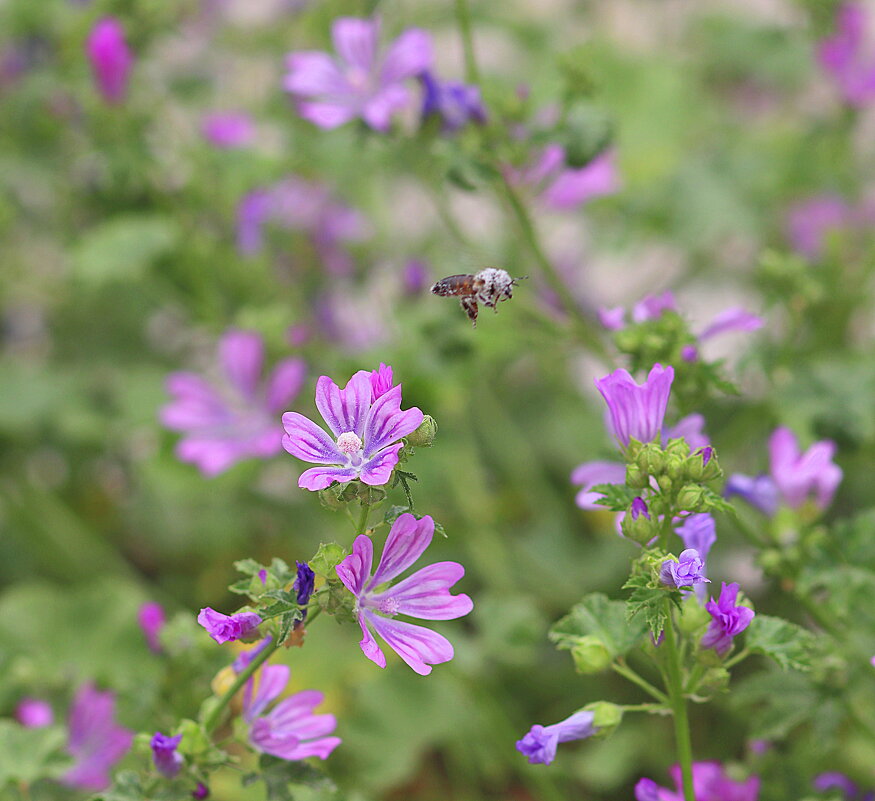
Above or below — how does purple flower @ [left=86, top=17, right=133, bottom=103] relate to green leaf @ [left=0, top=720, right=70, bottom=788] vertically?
above

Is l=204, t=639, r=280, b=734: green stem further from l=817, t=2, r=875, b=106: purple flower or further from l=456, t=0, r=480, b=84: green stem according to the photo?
l=817, t=2, r=875, b=106: purple flower

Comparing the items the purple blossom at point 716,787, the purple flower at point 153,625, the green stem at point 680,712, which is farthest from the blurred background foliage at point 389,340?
the green stem at point 680,712

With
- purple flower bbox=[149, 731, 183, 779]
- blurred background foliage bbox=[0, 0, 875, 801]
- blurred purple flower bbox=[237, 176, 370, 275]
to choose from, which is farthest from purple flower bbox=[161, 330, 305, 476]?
purple flower bbox=[149, 731, 183, 779]

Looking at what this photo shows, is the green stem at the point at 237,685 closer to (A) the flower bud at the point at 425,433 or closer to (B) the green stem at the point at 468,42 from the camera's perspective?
(A) the flower bud at the point at 425,433

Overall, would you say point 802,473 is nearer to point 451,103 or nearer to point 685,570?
point 685,570

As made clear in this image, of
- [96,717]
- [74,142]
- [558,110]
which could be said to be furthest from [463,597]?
[74,142]

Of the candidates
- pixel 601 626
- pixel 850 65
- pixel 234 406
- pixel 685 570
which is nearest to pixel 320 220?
pixel 234 406

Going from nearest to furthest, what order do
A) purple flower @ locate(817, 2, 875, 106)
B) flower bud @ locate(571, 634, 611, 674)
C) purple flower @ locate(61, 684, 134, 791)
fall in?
flower bud @ locate(571, 634, 611, 674)
purple flower @ locate(61, 684, 134, 791)
purple flower @ locate(817, 2, 875, 106)
